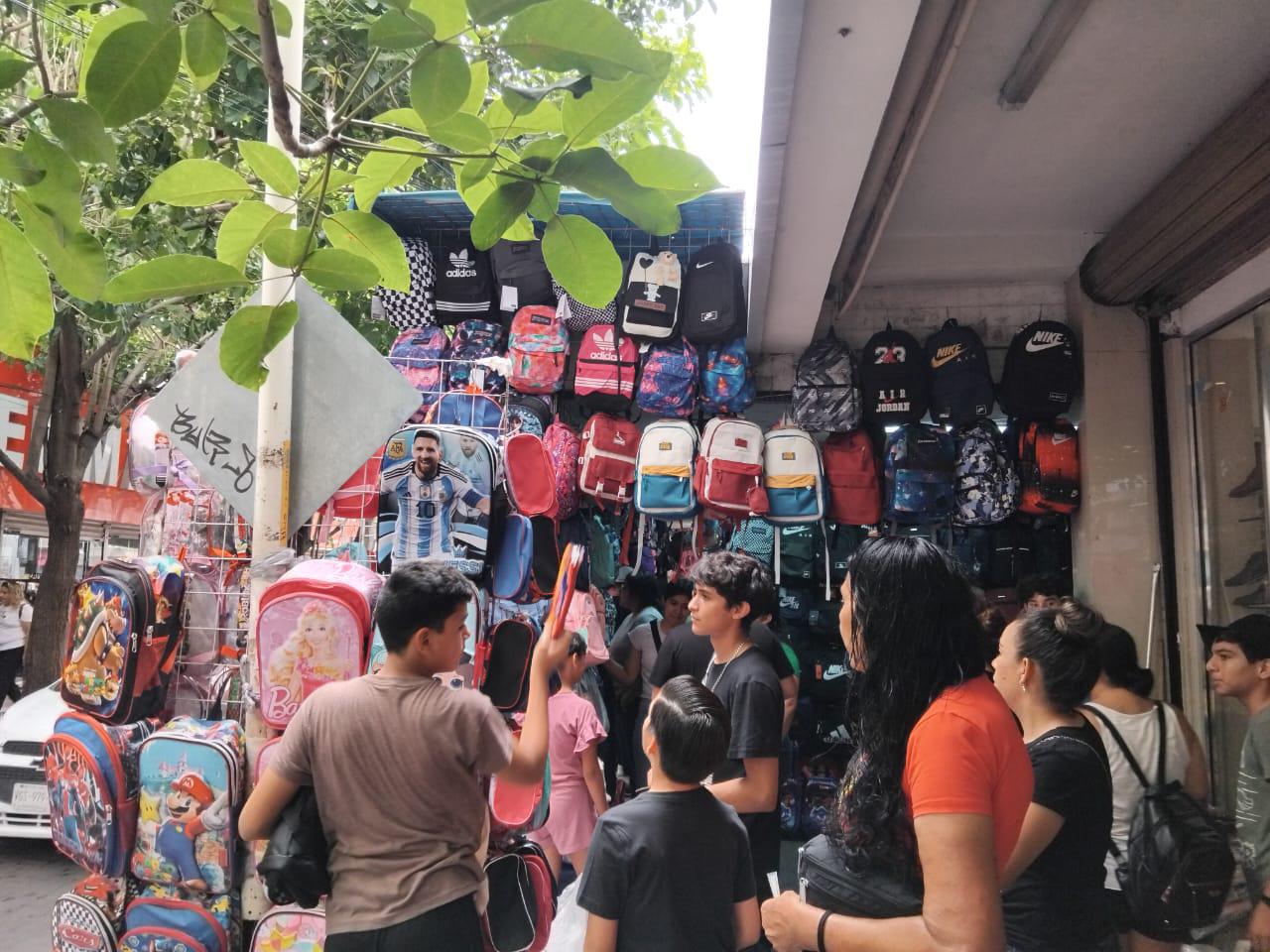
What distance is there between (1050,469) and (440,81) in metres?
5.23

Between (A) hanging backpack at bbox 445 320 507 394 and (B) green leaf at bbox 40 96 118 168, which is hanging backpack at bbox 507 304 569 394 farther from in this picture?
(B) green leaf at bbox 40 96 118 168

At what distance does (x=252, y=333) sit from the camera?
142cm

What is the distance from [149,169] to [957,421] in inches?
210

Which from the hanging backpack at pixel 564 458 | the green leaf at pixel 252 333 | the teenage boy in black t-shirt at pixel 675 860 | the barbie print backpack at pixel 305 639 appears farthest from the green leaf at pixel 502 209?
the hanging backpack at pixel 564 458

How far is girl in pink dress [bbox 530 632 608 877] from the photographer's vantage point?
4.20 meters

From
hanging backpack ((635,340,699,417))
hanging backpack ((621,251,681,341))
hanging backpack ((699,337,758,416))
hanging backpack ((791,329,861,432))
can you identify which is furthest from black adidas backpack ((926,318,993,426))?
hanging backpack ((621,251,681,341))

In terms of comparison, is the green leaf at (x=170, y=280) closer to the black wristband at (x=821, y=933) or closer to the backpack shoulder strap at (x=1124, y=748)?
the black wristband at (x=821, y=933)

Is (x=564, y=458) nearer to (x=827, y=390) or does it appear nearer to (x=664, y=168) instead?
(x=827, y=390)

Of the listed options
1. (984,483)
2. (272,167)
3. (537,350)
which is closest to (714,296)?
(537,350)

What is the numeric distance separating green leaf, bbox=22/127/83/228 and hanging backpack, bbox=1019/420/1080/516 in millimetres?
5386

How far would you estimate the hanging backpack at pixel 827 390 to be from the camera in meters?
5.71

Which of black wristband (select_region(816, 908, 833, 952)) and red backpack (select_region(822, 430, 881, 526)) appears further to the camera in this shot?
red backpack (select_region(822, 430, 881, 526))

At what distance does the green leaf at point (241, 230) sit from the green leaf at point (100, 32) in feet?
0.98

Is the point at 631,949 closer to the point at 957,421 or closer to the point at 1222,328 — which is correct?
the point at 957,421
